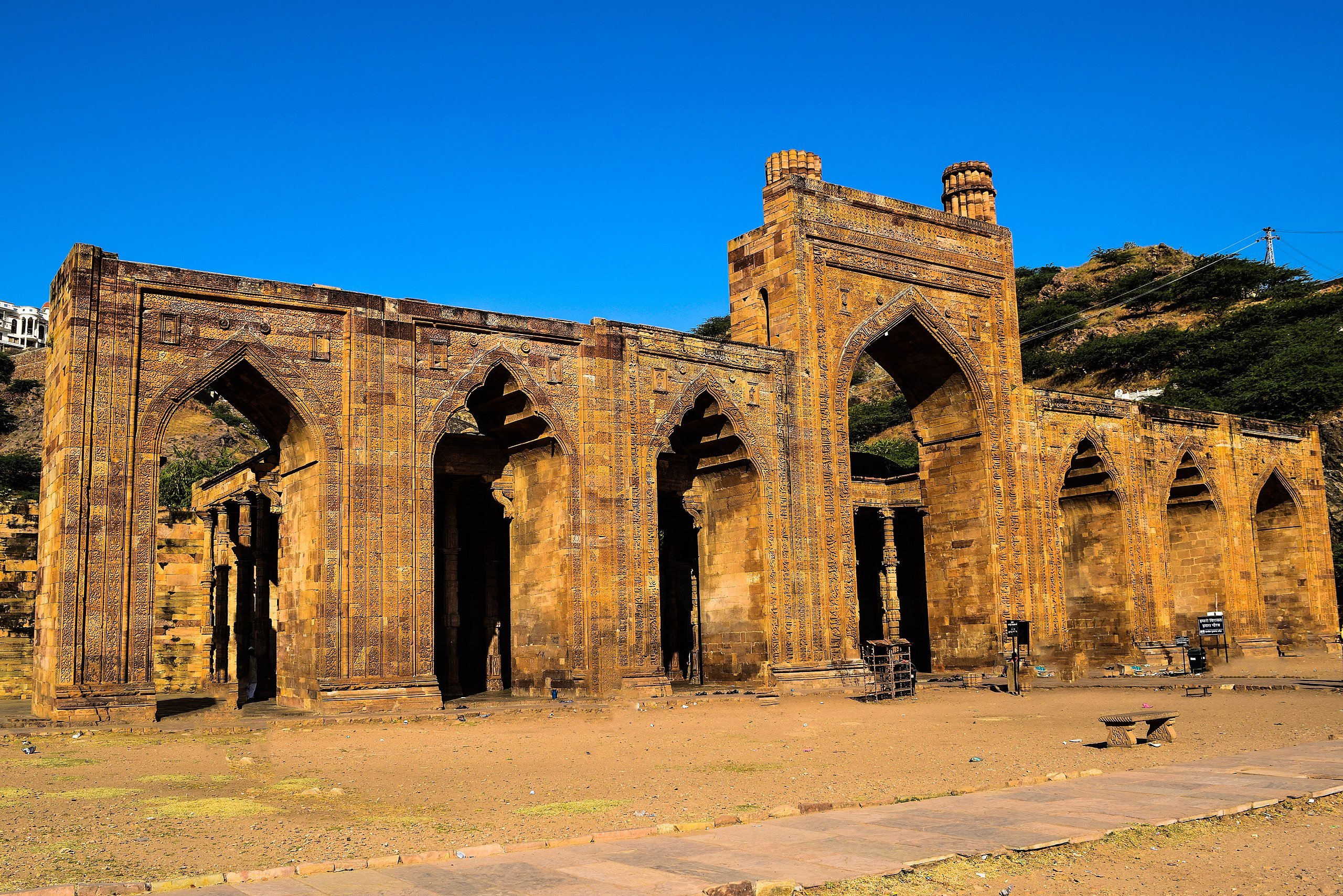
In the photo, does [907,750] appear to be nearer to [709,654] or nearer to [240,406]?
[709,654]

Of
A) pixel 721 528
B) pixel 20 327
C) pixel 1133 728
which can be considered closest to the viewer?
pixel 1133 728

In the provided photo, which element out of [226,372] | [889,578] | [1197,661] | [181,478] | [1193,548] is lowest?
[1197,661]

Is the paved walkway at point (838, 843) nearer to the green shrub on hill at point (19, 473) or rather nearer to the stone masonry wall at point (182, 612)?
the stone masonry wall at point (182, 612)

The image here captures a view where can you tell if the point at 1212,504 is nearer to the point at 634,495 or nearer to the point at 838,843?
the point at 634,495

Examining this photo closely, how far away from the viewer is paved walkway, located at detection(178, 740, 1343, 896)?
6375mm

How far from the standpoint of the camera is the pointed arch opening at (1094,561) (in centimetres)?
3053

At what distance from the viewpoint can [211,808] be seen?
9844 mm

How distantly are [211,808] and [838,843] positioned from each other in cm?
556

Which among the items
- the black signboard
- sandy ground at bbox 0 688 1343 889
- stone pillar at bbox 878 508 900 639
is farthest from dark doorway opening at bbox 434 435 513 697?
the black signboard

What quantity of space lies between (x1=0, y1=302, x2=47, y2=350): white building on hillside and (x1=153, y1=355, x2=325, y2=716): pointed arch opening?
141 meters

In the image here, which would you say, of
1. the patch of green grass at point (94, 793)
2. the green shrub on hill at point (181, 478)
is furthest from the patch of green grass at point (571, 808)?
the green shrub on hill at point (181, 478)

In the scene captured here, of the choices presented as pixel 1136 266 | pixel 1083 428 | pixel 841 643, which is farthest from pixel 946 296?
pixel 1136 266

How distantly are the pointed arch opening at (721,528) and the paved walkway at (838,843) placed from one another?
556 inches

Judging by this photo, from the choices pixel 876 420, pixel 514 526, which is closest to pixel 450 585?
pixel 514 526
